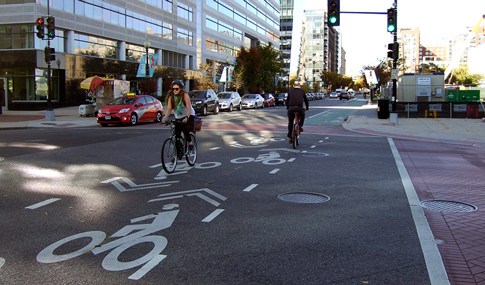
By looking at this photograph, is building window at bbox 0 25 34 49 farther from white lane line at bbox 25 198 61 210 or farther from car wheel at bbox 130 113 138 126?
white lane line at bbox 25 198 61 210

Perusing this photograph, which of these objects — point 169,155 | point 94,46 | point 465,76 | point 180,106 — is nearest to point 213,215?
point 169,155

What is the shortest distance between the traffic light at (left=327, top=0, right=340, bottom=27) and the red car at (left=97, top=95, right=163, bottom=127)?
1072 centimetres

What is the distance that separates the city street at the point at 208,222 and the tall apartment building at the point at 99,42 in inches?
1214

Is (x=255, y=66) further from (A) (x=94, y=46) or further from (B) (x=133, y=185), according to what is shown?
(B) (x=133, y=185)

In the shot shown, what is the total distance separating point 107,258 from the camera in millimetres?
4312

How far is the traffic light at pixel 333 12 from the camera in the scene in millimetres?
18891

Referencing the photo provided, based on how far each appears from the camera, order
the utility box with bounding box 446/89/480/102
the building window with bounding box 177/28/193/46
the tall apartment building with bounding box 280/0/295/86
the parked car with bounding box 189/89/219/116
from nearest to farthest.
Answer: the utility box with bounding box 446/89/480/102 < the parked car with bounding box 189/89/219/116 < the building window with bounding box 177/28/193/46 < the tall apartment building with bounding box 280/0/295/86

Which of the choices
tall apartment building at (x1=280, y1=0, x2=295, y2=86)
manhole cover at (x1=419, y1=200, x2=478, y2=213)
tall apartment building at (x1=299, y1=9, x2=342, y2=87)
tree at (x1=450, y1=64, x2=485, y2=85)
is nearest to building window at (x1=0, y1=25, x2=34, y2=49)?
manhole cover at (x1=419, y1=200, x2=478, y2=213)

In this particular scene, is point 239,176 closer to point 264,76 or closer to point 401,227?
point 401,227

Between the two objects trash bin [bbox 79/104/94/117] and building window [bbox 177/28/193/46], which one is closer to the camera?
trash bin [bbox 79/104/94/117]

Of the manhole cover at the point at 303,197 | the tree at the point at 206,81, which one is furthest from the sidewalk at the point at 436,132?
the tree at the point at 206,81

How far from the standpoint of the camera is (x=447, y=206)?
21.2ft

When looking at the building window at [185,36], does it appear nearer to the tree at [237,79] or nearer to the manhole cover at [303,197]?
the tree at [237,79]

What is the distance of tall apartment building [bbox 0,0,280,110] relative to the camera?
37.5 meters
